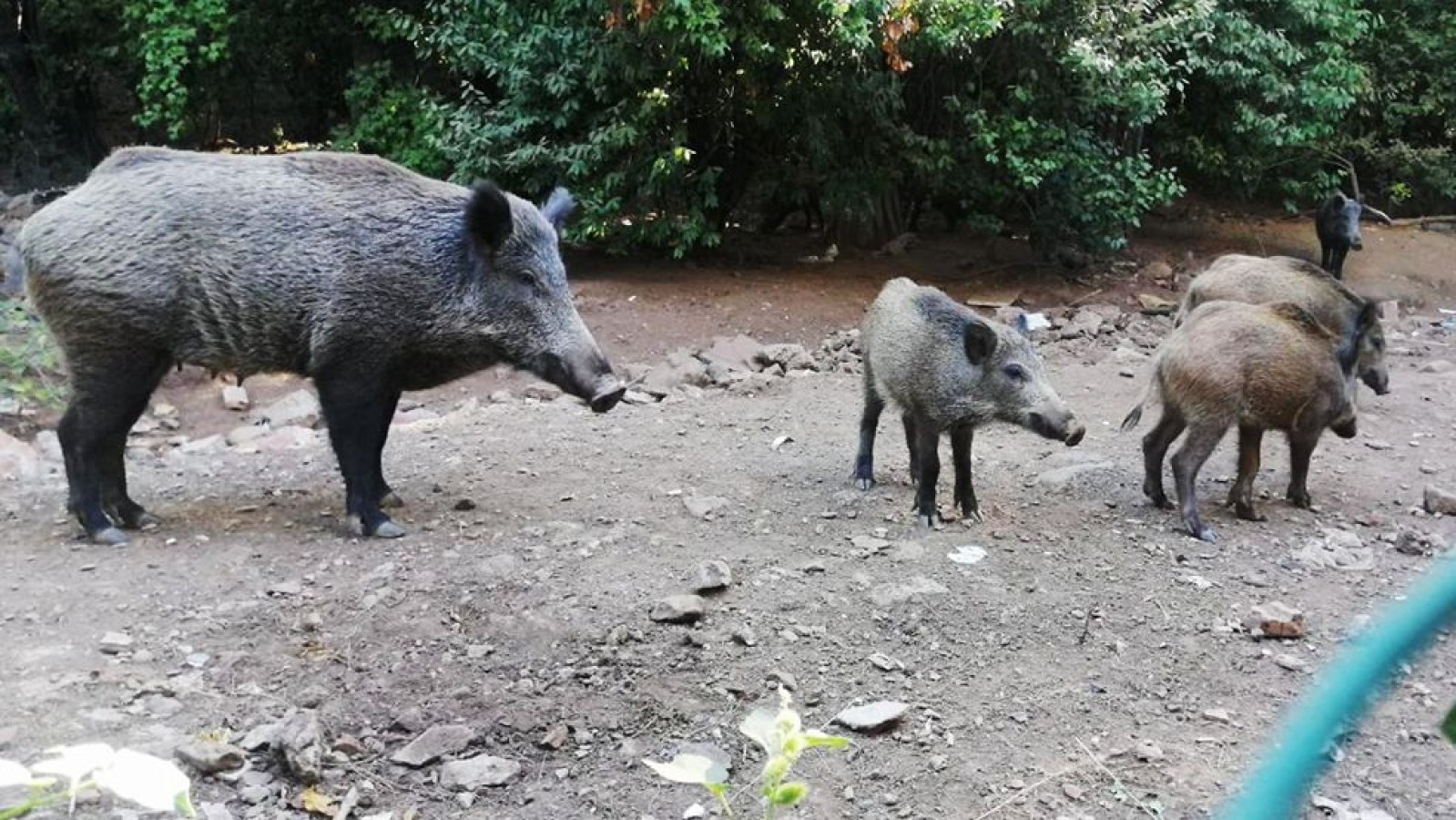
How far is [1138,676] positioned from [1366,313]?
327 cm

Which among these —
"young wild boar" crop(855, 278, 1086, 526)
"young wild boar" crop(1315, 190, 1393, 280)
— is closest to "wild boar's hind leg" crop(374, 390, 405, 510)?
"young wild boar" crop(855, 278, 1086, 526)

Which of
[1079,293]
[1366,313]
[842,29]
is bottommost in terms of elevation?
Result: [1079,293]

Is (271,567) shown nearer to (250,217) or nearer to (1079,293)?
(250,217)

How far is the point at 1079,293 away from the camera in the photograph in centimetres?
1191

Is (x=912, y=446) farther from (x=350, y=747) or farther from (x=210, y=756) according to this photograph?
(x=210, y=756)

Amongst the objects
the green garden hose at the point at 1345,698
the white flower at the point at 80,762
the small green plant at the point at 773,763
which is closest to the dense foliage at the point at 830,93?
the small green plant at the point at 773,763

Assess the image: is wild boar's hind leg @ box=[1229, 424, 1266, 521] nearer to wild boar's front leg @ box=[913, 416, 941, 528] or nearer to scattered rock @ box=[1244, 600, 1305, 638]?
scattered rock @ box=[1244, 600, 1305, 638]

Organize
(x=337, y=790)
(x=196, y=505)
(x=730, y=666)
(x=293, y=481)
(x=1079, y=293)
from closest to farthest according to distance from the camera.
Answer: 1. (x=337, y=790)
2. (x=730, y=666)
3. (x=196, y=505)
4. (x=293, y=481)
5. (x=1079, y=293)

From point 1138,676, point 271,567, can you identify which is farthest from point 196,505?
point 1138,676

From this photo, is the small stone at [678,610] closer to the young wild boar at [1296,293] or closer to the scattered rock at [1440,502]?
the scattered rock at [1440,502]

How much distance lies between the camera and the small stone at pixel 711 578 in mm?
4805

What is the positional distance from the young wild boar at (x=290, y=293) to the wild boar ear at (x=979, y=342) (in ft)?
5.33

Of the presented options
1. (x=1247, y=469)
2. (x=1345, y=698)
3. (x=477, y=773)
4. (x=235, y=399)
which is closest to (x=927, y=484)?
(x=1247, y=469)

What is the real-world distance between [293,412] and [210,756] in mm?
4936
